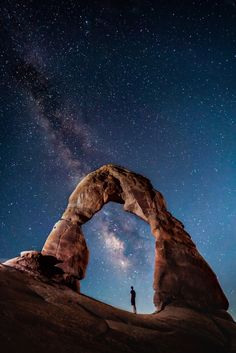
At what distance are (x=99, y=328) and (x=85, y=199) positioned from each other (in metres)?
9.15

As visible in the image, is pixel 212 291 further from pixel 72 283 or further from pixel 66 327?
pixel 66 327

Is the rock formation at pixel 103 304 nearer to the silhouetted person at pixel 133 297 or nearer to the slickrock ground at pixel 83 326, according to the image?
the slickrock ground at pixel 83 326

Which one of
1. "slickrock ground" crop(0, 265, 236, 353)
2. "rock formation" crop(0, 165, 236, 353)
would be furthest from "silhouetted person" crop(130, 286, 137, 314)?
"slickrock ground" crop(0, 265, 236, 353)

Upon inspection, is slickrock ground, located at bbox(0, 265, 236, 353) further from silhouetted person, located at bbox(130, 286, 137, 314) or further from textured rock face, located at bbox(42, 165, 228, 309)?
silhouetted person, located at bbox(130, 286, 137, 314)

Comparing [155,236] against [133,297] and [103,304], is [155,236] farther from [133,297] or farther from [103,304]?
[103,304]

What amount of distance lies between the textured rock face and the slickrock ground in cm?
144

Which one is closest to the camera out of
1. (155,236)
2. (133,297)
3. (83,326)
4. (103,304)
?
(83,326)

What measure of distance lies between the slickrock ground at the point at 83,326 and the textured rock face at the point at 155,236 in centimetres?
144

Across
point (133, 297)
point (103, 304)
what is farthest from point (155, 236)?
point (103, 304)

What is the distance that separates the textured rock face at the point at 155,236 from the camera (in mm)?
12461

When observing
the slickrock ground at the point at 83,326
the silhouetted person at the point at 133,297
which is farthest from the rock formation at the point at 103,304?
the silhouetted person at the point at 133,297

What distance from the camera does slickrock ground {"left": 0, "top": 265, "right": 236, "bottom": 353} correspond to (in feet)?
18.7

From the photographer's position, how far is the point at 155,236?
14.8 meters

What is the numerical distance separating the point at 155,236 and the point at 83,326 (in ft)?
27.2
